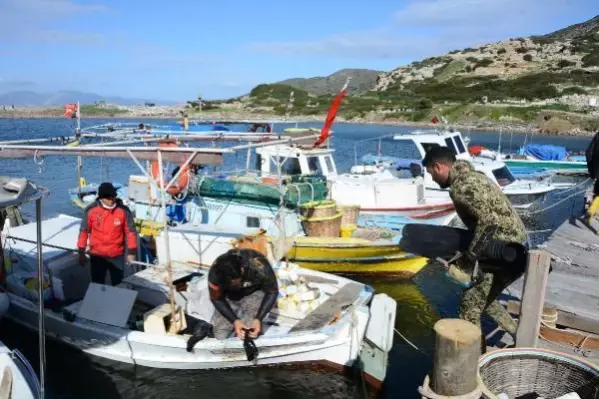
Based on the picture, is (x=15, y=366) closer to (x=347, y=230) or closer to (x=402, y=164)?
(x=347, y=230)

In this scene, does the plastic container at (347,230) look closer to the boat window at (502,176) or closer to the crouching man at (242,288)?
the crouching man at (242,288)

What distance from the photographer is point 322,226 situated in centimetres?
1299

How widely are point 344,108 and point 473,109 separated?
28.7m

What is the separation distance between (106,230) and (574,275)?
8.29 metres

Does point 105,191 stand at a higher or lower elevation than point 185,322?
higher

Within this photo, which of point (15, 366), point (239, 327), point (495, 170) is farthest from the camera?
point (495, 170)

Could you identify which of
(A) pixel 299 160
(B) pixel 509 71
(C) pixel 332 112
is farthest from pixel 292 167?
(B) pixel 509 71

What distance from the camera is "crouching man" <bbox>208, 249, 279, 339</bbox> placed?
6.62 m

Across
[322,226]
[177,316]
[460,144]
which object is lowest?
[177,316]

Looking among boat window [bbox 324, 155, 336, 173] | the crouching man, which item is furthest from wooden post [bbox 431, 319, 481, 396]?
boat window [bbox 324, 155, 336, 173]

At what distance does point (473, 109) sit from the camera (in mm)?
66375

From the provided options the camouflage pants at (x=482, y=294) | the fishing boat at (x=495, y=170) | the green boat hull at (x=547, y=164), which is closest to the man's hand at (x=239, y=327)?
the camouflage pants at (x=482, y=294)

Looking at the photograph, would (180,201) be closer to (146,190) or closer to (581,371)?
(146,190)

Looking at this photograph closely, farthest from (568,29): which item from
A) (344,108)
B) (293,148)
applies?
(293,148)
